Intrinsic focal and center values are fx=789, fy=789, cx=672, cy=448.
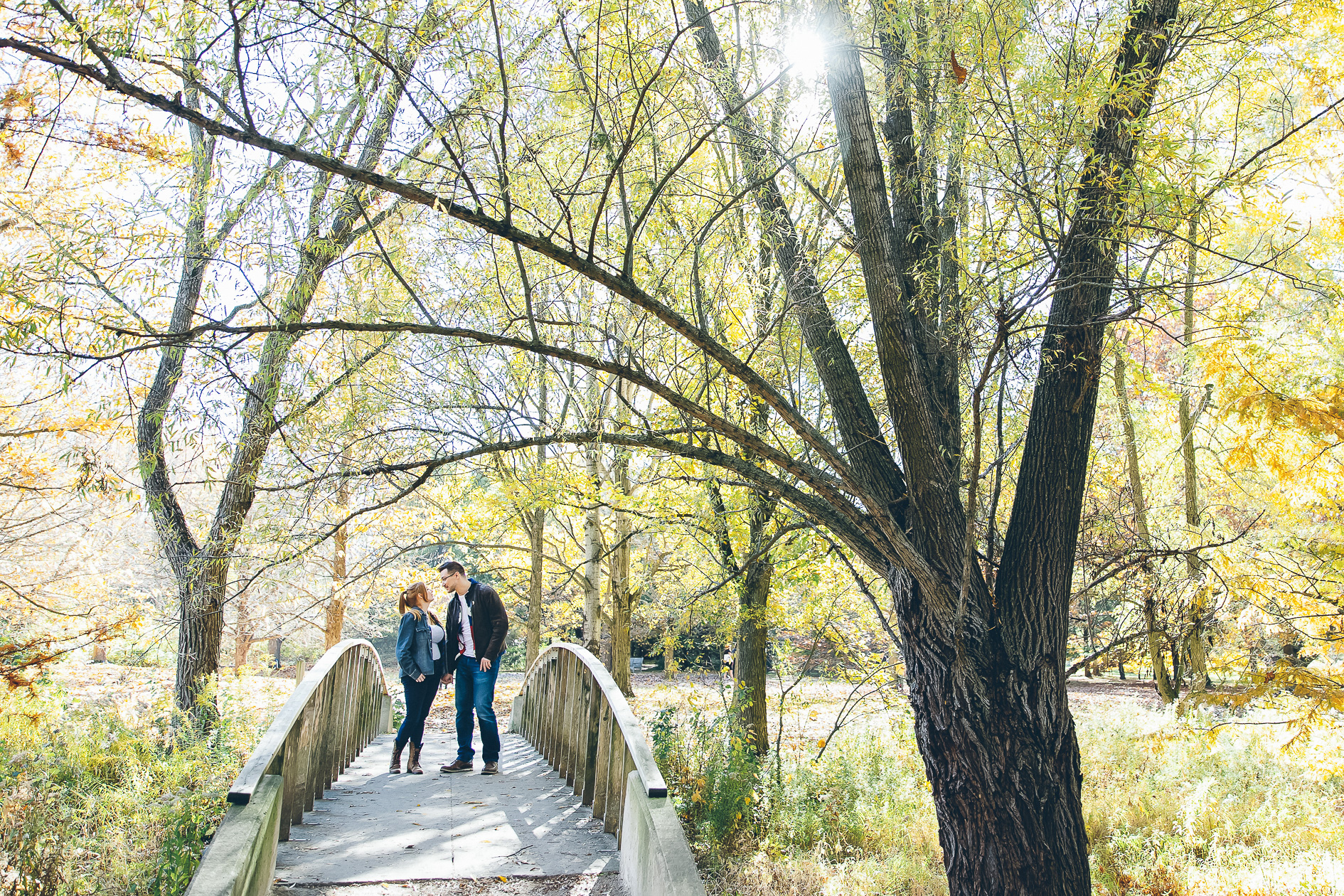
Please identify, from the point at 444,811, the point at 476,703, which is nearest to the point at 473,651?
the point at 476,703

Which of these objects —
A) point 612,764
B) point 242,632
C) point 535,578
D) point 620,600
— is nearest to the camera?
point 612,764

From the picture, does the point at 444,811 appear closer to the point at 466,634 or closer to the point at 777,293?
the point at 466,634

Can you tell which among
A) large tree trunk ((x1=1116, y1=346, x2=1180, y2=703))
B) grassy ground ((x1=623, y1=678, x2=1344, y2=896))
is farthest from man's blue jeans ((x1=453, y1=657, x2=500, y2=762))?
large tree trunk ((x1=1116, y1=346, x2=1180, y2=703))

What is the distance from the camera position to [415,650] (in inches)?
239

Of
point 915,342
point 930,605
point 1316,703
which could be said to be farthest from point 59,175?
point 1316,703

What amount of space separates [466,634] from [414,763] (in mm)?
1107

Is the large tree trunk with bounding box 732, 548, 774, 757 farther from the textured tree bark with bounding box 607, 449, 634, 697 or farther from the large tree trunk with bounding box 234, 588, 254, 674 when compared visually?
the large tree trunk with bounding box 234, 588, 254, 674

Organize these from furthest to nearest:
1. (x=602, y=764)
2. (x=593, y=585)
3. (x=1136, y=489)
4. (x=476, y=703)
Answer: (x=593, y=585), (x=1136, y=489), (x=476, y=703), (x=602, y=764)

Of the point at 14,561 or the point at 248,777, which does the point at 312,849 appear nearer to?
the point at 248,777

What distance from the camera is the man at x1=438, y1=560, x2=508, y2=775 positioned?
6.04 m

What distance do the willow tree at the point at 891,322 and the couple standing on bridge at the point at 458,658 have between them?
2.35 metres

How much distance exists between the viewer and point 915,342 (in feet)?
14.2

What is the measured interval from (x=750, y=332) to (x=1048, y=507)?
114 inches

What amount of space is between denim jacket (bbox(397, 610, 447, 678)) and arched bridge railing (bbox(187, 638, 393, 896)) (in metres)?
0.41
